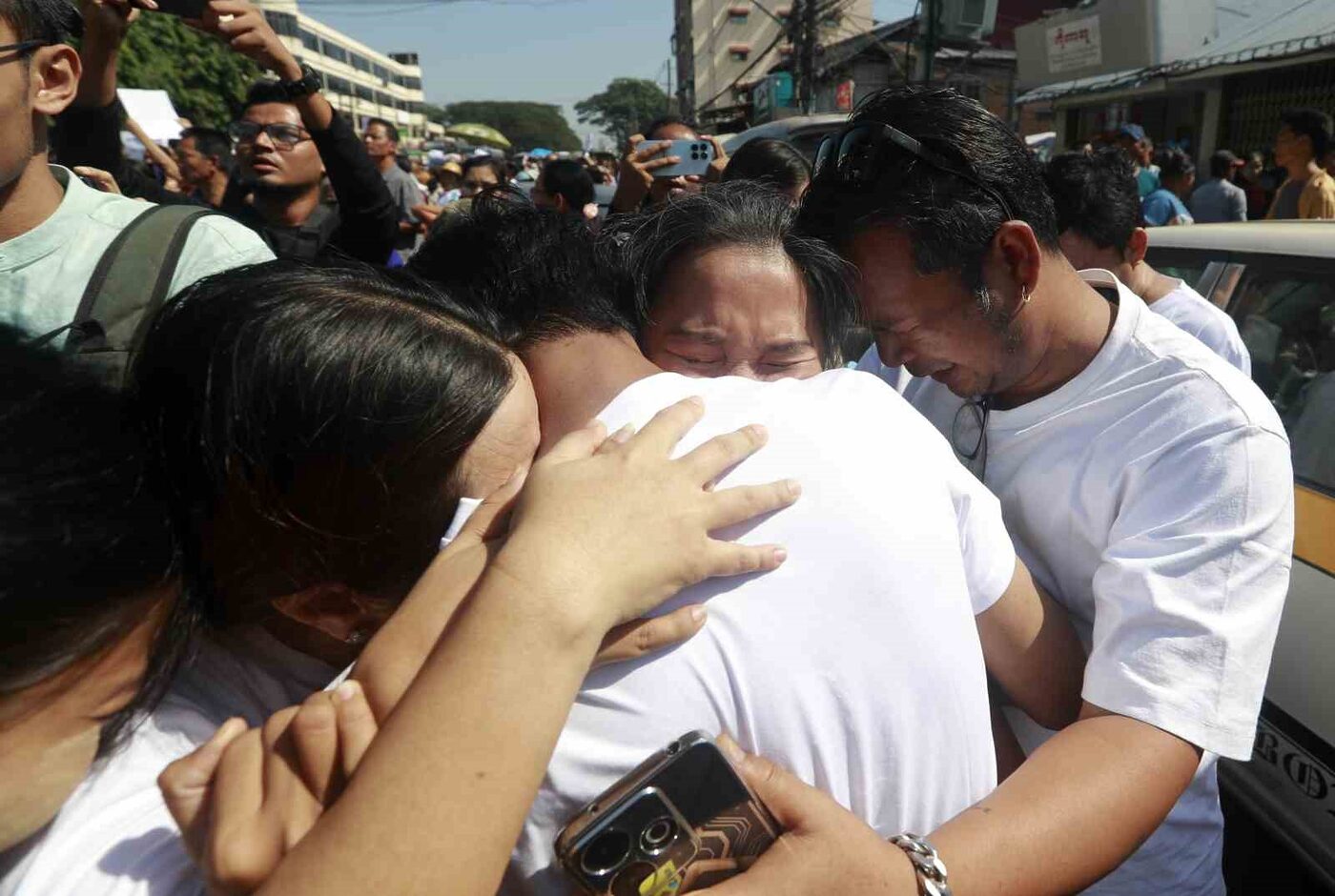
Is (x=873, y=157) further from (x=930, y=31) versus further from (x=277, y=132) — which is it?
(x=930, y=31)

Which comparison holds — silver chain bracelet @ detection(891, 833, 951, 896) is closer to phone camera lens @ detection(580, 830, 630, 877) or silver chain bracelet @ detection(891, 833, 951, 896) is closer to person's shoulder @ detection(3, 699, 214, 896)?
phone camera lens @ detection(580, 830, 630, 877)

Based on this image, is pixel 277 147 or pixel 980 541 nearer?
pixel 980 541

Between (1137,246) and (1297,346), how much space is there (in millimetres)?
668

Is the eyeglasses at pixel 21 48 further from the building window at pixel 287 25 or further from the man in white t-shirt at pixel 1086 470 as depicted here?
the building window at pixel 287 25

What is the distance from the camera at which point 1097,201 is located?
3.26 metres

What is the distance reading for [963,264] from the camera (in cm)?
164

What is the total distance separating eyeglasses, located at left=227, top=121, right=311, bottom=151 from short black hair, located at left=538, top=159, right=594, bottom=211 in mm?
1741

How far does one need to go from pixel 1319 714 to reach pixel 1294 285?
4.54ft

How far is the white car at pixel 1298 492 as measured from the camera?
7.00 ft

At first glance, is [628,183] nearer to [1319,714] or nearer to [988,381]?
[988,381]

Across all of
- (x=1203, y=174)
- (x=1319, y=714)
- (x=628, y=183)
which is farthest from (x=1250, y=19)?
(x=1319, y=714)

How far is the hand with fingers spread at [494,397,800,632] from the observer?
2.70 ft

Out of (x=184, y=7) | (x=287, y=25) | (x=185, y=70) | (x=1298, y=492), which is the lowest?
(x=1298, y=492)

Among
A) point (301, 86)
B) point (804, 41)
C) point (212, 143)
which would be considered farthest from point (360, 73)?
point (301, 86)
